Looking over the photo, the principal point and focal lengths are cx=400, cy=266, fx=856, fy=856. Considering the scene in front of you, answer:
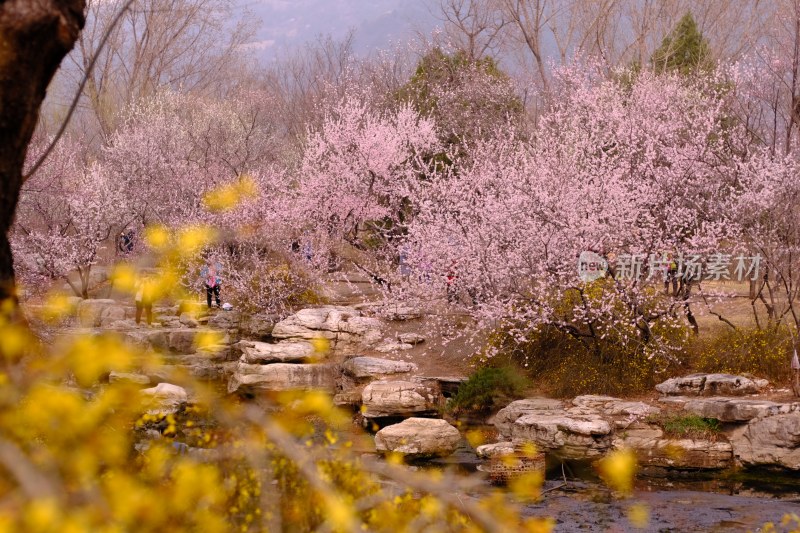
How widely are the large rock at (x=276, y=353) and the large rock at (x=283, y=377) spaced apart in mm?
242

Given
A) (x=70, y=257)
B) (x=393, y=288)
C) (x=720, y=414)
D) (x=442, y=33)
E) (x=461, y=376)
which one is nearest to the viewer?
(x=720, y=414)

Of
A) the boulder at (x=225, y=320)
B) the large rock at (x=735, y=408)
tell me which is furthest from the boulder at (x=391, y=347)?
the large rock at (x=735, y=408)

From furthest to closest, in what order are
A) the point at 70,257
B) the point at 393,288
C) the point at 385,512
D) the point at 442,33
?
1. the point at 442,33
2. the point at 70,257
3. the point at 393,288
4. the point at 385,512

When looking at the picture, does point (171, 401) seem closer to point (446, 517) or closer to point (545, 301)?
point (545, 301)

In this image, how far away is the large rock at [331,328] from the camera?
17.5 meters

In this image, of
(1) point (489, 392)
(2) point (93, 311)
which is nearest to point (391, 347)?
(1) point (489, 392)

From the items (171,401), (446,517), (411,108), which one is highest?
(411,108)

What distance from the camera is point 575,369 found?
14.2 meters

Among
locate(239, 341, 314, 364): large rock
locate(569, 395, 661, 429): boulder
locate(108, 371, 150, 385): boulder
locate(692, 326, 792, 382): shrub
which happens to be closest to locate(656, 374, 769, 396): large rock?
locate(692, 326, 792, 382): shrub

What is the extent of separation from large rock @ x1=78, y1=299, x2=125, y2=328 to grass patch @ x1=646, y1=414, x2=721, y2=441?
13.3 m

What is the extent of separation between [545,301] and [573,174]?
2760mm

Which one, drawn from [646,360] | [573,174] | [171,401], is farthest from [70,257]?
[646,360]

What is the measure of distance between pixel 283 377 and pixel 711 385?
25.1 ft

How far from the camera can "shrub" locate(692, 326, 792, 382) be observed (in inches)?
527
